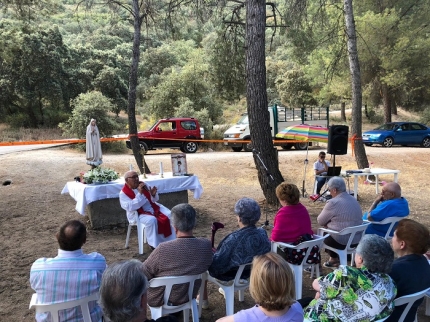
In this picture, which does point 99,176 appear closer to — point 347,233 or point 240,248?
point 240,248

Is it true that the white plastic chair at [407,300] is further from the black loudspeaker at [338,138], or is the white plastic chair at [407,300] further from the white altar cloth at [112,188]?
the black loudspeaker at [338,138]

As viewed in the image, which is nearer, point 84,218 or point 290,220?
point 290,220

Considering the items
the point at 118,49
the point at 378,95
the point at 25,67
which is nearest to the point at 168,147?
the point at 25,67

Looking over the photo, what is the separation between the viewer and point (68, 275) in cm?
252

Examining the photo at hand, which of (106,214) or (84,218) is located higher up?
(106,214)

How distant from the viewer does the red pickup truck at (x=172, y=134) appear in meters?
15.7

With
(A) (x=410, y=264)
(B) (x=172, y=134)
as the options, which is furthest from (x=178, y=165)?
(B) (x=172, y=134)

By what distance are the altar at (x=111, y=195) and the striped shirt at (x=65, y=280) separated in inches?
139

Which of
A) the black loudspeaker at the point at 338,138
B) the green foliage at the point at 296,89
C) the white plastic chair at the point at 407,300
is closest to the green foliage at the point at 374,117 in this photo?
the green foliage at the point at 296,89

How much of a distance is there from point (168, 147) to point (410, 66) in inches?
544

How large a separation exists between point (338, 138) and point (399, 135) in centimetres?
1064

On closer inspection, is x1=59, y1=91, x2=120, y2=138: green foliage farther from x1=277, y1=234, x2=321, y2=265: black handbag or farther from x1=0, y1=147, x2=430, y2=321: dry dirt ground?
x1=277, y1=234, x2=321, y2=265: black handbag

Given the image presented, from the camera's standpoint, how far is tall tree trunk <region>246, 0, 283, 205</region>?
A: 7.30 m

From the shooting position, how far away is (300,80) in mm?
29062
